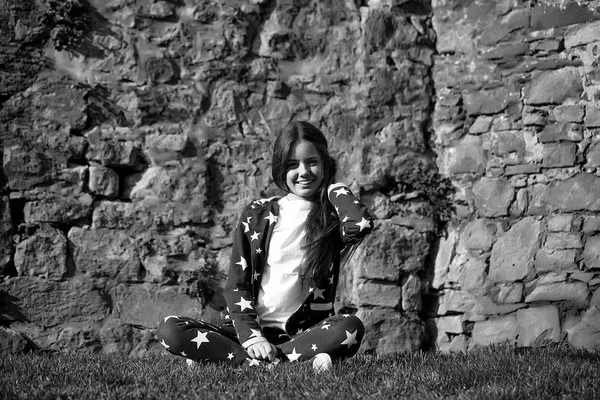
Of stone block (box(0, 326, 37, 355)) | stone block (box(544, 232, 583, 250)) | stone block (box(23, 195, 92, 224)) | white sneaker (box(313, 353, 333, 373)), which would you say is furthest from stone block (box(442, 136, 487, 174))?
stone block (box(0, 326, 37, 355))

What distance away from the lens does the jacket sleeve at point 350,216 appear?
3.39 m

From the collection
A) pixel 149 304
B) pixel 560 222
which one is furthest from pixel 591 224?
pixel 149 304

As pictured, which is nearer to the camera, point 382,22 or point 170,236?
point 170,236

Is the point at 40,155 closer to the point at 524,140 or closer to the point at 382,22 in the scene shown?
the point at 382,22

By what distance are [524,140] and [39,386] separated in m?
3.26

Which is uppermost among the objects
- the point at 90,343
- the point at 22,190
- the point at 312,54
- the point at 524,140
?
the point at 312,54

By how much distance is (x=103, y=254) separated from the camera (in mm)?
4648

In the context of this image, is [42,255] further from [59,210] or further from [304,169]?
[304,169]

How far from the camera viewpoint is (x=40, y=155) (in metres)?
4.64

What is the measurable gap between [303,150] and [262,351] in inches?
39.5

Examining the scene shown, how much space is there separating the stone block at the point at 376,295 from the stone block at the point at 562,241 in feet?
3.29

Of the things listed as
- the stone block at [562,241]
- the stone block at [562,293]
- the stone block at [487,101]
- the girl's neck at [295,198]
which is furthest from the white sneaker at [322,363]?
the stone block at [487,101]

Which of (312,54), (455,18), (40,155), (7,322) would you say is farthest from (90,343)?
(455,18)

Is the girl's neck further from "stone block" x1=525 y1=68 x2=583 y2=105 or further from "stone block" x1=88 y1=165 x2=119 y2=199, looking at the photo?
"stone block" x1=525 y1=68 x2=583 y2=105
